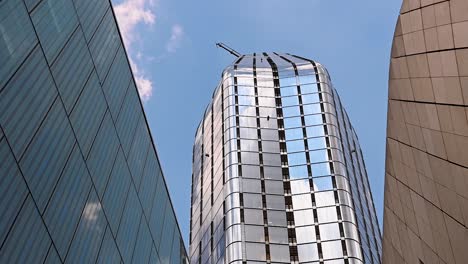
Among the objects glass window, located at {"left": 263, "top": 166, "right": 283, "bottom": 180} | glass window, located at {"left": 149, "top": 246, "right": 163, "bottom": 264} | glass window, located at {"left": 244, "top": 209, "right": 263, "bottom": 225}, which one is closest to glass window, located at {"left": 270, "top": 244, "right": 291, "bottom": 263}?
glass window, located at {"left": 244, "top": 209, "right": 263, "bottom": 225}

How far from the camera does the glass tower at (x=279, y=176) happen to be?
74125 mm

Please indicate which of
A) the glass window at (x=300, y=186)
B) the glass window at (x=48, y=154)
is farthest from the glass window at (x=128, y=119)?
the glass window at (x=300, y=186)

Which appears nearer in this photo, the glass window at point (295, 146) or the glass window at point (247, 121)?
the glass window at point (295, 146)

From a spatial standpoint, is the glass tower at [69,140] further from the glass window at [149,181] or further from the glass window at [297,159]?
the glass window at [297,159]

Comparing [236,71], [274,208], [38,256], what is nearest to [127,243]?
[38,256]

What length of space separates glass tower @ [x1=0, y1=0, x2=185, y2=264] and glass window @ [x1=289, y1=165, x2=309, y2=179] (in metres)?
55.5

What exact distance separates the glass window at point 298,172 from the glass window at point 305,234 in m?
10.1

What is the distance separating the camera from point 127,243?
25.7m

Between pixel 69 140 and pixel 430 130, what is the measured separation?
1599cm

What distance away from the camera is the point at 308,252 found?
72938 millimetres

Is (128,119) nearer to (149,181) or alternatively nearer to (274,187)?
(149,181)

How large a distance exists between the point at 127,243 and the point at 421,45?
16898 millimetres

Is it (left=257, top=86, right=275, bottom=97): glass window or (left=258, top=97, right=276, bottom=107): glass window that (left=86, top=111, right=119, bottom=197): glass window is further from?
(left=257, top=86, right=275, bottom=97): glass window

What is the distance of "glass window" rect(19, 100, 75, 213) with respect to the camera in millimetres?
15822
